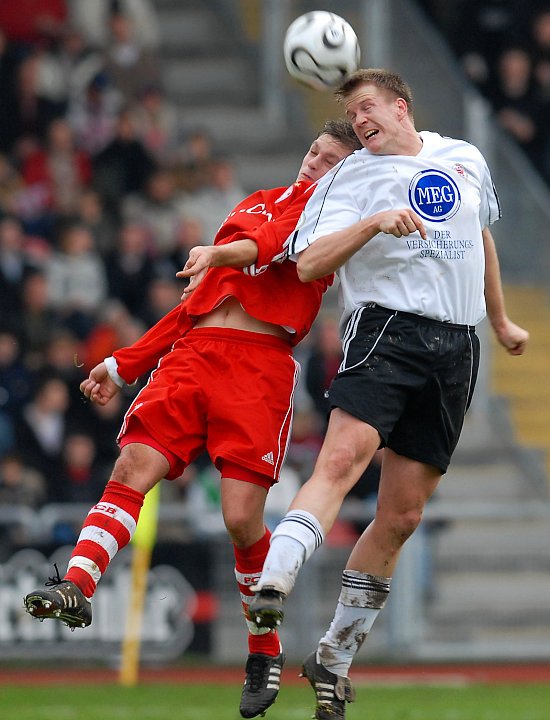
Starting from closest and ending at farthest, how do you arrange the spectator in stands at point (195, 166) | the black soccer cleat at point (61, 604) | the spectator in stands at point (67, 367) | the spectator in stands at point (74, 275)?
the black soccer cleat at point (61, 604) → the spectator in stands at point (67, 367) → the spectator in stands at point (74, 275) → the spectator in stands at point (195, 166)

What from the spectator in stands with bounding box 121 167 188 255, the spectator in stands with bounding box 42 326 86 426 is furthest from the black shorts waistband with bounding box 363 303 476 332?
the spectator in stands with bounding box 121 167 188 255

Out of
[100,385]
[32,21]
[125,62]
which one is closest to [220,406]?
[100,385]

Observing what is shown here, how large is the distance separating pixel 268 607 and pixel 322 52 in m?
2.65

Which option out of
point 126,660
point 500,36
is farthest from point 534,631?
point 500,36

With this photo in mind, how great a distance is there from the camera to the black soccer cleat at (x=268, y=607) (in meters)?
6.33

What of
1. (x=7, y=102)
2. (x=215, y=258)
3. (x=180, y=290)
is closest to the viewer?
(x=215, y=258)

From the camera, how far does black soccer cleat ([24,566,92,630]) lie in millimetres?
6613

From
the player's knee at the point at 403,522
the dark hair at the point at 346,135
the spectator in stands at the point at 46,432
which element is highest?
the dark hair at the point at 346,135

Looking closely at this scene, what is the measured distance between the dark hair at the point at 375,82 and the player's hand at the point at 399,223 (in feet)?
2.33

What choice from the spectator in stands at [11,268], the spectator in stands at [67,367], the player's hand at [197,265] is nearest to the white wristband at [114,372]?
the player's hand at [197,265]

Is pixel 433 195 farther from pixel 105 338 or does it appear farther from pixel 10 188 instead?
pixel 10 188

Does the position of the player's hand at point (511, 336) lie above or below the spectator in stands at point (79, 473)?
above

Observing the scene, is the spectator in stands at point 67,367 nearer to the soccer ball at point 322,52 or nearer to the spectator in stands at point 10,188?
the spectator in stands at point 10,188

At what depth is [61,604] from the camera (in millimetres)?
6672
